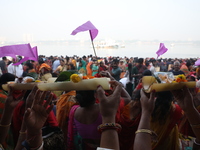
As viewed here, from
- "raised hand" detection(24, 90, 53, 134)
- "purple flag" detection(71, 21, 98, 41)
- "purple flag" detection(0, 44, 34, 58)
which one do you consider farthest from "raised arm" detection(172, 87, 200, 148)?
"purple flag" detection(0, 44, 34, 58)

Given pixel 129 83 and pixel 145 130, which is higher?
pixel 145 130

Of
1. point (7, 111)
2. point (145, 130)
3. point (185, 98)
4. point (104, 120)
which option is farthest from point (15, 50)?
point (185, 98)

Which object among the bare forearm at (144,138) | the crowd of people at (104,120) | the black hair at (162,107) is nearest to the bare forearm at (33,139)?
the crowd of people at (104,120)

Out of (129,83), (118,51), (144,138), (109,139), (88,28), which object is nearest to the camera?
(109,139)

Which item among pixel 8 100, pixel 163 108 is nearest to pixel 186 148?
pixel 163 108

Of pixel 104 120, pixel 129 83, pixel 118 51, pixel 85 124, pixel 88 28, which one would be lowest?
pixel 118 51

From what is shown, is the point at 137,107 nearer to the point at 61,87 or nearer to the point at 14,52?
the point at 61,87

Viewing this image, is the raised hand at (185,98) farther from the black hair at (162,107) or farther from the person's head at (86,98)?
the person's head at (86,98)

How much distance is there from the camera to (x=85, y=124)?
5.14 ft

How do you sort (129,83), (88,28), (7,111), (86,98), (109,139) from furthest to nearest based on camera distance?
(129,83)
(88,28)
(86,98)
(7,111)
(109,139)

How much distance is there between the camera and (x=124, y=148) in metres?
1.81

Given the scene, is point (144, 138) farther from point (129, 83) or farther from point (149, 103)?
point (129, 83)

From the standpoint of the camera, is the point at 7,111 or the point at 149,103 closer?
the point at 149,103

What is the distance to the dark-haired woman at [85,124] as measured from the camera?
5.10 ft
